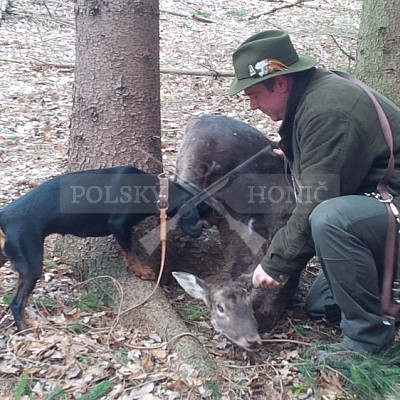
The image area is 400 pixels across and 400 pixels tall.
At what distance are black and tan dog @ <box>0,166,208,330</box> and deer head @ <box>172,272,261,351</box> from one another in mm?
508

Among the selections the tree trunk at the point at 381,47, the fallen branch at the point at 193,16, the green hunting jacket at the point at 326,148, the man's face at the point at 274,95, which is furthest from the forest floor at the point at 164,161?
the tree trunk at the point at 381,47

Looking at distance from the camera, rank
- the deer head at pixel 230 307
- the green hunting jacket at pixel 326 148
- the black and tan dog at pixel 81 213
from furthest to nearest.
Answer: the black and tan dog at pixel 81 213
the deer head at pixel 230 307
the green hunting jacket at pixel 326 148

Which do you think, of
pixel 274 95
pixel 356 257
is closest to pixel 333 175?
pixel 356 257

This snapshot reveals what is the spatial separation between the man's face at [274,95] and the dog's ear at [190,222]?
1186mm

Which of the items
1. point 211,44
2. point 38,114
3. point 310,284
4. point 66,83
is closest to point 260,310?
point 310,284

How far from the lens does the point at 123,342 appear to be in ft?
15.0

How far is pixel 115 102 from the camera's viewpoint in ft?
17.0

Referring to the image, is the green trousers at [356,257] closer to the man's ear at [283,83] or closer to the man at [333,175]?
the man at [333,175]

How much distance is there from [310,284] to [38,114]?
15.3 ft

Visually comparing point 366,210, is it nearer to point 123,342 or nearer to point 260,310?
point 260,310

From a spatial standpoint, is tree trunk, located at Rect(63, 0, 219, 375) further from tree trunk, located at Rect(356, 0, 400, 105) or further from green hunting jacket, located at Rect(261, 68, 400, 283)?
tree trunk, located at Rect(356, 0, 400, 105)

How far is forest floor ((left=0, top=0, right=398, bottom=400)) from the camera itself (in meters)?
4.16

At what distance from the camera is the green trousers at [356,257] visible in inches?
166

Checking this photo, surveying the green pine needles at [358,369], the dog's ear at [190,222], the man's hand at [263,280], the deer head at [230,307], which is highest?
the dog's ear at [190,222]
